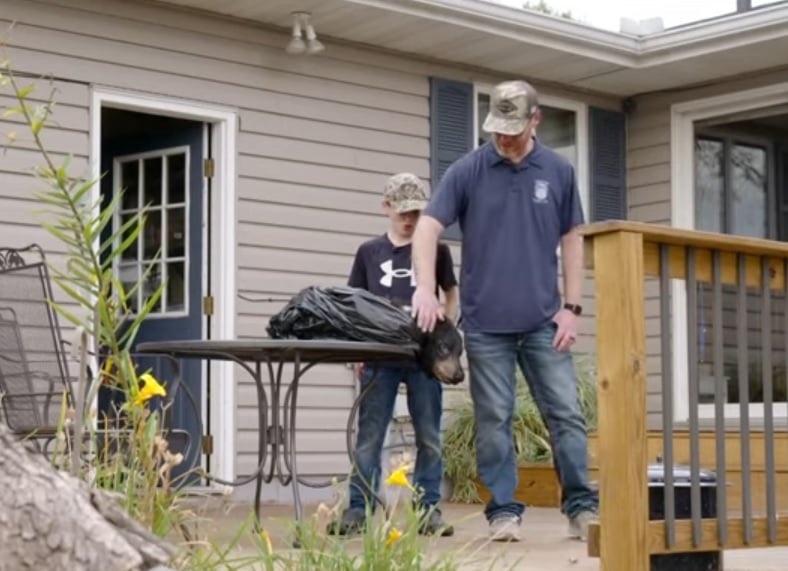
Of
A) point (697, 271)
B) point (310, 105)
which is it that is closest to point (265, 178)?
point (310, 105)

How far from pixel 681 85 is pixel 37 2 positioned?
447cm

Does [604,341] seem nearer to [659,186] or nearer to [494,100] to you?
[494,100]

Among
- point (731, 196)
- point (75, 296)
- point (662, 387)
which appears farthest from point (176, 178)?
point (75, 296)

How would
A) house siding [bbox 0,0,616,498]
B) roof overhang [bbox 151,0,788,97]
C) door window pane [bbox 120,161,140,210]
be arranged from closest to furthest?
house siding [bbox 0,0,616,498] < roof overhang [bbox 151,0,788,97] < door window pane [bbox 120,161,140,210]

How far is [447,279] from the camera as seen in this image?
614 cm

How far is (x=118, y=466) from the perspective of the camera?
136 inches

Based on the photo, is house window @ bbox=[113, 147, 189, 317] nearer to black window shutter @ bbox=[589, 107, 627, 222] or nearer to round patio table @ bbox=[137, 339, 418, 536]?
black window shutter @ bbox=[589, 107, 627, 222]

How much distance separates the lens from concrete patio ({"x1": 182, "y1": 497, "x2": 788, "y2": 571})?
4582mm

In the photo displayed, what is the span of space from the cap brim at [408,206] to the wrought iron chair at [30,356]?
1.11 metres

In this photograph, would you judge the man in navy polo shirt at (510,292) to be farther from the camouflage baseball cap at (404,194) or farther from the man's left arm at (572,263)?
the camouflage baseball cap at (404,194)

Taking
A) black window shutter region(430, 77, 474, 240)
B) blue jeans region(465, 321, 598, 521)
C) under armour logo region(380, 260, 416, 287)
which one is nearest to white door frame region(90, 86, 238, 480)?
black window shutter region(430, 77, 474, 240)

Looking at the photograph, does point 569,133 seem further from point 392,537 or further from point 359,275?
point 392,537

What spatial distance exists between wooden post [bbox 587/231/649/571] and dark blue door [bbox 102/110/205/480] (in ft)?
14.6

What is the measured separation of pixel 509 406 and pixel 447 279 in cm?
87
